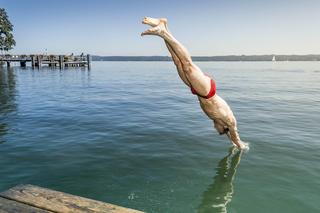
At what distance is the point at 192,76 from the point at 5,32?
9120 centimetres

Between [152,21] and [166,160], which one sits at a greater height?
[152,21]

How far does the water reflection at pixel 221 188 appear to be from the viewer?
7.55 m

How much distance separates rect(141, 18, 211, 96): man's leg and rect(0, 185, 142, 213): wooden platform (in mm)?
4113

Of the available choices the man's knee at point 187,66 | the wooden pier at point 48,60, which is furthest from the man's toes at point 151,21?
the wooden pier at point 48,60

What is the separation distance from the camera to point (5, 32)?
86625 mm

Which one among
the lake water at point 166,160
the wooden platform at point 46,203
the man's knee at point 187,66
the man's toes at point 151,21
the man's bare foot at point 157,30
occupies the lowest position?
the lake water at point 166,160

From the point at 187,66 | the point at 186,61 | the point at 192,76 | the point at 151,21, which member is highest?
the point at 151,21

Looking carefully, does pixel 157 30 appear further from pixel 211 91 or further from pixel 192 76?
pixel 211 91

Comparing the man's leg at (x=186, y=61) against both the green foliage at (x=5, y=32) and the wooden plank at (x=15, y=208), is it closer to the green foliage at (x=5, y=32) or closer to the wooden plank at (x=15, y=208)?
the wooden plank at (x=15, y=208)

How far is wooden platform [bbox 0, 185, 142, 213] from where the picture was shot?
198 inches

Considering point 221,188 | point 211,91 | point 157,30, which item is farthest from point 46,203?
point 211,91

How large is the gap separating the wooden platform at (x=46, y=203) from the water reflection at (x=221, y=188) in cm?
298

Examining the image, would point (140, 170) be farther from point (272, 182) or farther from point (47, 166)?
point (272, 182)

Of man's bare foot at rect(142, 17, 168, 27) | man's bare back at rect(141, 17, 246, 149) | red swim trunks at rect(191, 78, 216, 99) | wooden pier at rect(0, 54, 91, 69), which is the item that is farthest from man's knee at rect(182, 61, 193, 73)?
wooden pier at rect(0, 54, 91, 69)
